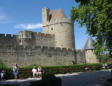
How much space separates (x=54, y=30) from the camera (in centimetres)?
3503

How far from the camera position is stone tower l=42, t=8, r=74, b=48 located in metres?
33.7

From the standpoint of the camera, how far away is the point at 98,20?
54.3 ft

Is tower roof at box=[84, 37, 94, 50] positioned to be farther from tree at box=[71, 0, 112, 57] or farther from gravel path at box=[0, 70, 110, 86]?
gravel path at box=[0, 70, 110, 86]

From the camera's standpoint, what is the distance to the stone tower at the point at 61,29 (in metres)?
33.7

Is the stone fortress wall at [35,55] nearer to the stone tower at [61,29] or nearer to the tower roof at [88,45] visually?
the stone tower at [61,29]

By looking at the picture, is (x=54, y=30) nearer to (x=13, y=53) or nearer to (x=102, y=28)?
(x=13, y=53)

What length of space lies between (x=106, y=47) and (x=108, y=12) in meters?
3.99

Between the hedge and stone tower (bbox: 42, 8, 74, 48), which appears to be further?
stone tower (bbox: 42, 8, 74, 48)

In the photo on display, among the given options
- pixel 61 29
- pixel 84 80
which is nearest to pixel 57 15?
pixel 61 29

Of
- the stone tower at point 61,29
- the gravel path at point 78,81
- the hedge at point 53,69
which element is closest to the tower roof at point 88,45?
the stone tower at point 61,29

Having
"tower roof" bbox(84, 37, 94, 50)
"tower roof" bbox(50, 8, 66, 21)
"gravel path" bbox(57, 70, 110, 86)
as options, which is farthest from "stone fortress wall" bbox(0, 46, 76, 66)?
"tower roof" bbox(50, 8, 66, 21)

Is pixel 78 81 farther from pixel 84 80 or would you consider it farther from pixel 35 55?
pixel 35 55

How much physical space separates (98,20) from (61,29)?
58.2 ft

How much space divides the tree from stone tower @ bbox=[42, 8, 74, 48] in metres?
12.6
